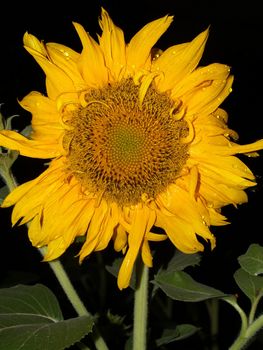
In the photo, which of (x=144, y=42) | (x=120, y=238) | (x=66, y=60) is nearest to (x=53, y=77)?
(x=66, y=60)

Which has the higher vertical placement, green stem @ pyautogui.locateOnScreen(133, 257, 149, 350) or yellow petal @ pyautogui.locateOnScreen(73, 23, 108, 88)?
yellow petal @ pyautogui.locateOnScreen(73, 23, 108, 88)

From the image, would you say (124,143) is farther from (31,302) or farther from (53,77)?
(31,302)

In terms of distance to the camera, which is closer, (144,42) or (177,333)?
(144,42)

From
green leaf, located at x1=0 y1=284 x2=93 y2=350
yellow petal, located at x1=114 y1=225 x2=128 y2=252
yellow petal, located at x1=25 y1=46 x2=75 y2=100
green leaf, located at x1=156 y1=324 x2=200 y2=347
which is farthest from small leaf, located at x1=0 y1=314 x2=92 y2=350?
yellow petal, located at x1=25 y1=46 x2=75 y2=100

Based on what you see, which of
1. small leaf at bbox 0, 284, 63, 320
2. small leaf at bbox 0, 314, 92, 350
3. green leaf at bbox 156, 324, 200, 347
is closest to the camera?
small leaf at bbox 0, 314, 92, 350

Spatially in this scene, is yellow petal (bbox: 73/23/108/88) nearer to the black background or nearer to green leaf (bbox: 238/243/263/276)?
green leaf (bbox: 238/243/263/276)

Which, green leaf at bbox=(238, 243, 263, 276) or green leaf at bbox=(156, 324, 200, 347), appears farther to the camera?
green leaf at bbox=(156, 324, 200, 347)

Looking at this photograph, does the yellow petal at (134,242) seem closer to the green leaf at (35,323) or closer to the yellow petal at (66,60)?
the green leaf at (35,323)

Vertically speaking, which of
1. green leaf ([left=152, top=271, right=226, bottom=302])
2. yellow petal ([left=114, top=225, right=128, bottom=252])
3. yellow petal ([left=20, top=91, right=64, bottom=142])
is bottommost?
green leaf ([left=152, top=271, right=226, bottom=302])

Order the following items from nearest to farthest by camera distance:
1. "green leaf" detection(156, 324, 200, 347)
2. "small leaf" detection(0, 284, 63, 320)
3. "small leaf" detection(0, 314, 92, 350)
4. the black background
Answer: "small leaf" detection(0, 314, 92, 350), "small leaf" detection(0, 284, 63, 320), "green leaf" detection(156, 324, 200, 347), the black background
